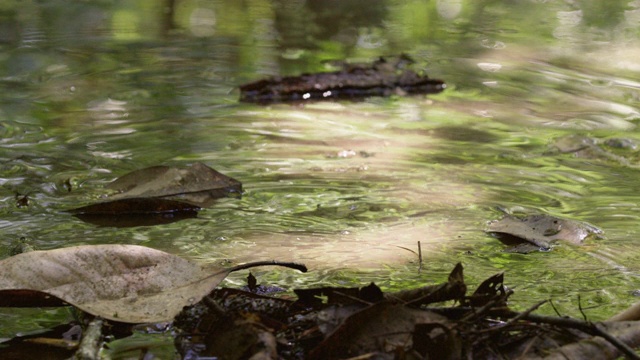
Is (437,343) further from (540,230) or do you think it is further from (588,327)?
(540,230)

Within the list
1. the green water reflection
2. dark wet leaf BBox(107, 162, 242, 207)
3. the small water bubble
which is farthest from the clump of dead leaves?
the small water bubble

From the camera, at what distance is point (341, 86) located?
3.58 meters

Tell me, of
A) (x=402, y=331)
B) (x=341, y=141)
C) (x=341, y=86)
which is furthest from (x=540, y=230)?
(x=341, y=86)

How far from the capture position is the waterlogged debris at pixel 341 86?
347 cm

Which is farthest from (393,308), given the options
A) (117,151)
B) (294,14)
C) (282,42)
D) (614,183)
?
(294,14)

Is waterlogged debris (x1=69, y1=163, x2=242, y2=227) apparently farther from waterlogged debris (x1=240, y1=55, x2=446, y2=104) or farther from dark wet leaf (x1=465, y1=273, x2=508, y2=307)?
waterlogged debris (x1=240, y1=55, x2=446, y2=104)

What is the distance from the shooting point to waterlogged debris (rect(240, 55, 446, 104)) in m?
3.47

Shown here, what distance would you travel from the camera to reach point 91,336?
49.3 inches

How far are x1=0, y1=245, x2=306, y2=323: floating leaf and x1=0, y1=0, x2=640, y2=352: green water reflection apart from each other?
0.26 feet

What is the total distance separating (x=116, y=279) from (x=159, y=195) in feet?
2.14

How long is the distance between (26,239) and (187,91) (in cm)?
179

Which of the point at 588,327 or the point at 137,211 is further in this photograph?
the point at 137,211

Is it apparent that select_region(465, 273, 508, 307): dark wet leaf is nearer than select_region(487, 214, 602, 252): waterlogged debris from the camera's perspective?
Yes

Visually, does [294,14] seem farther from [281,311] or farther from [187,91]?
[281,311]
